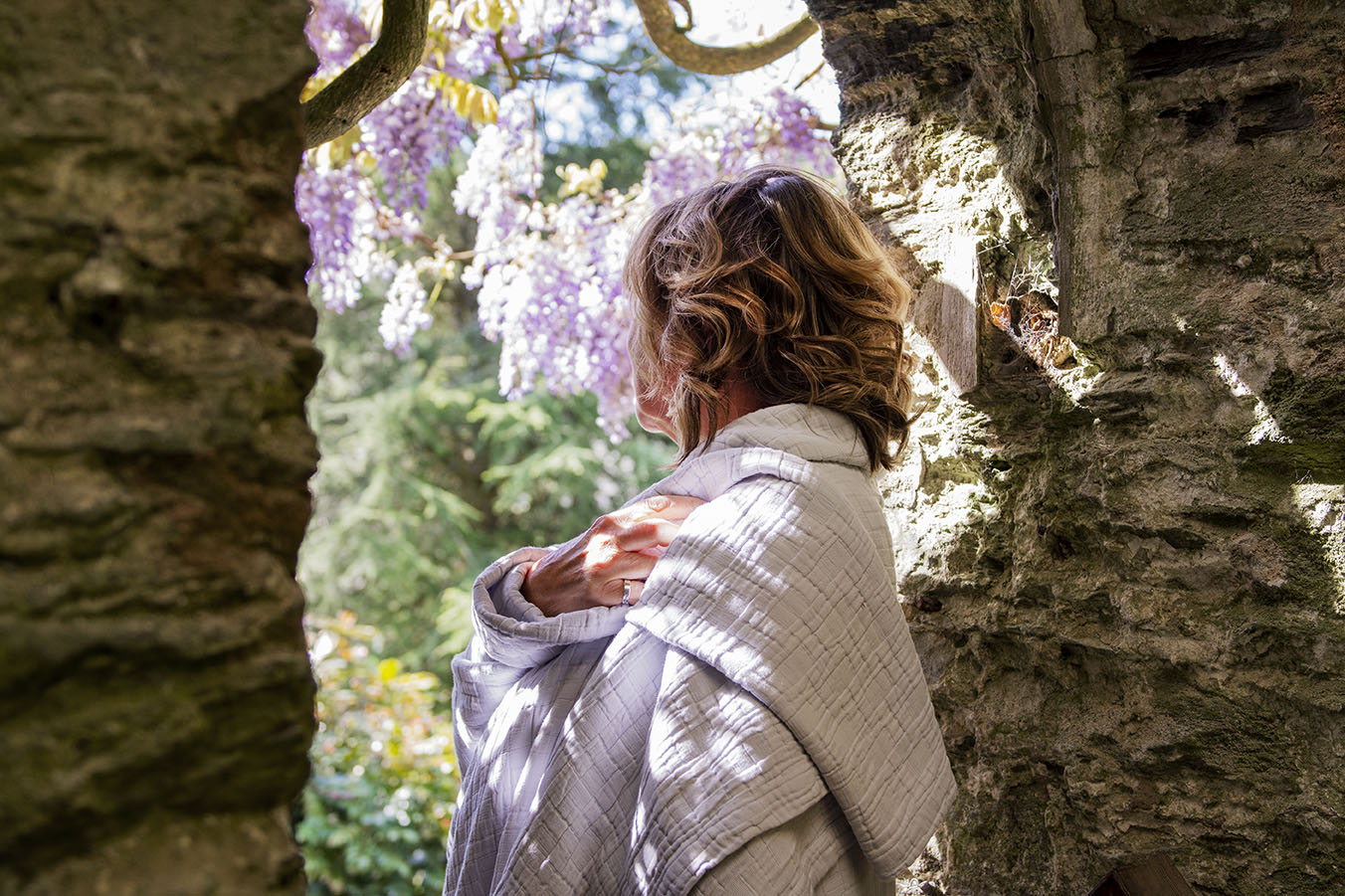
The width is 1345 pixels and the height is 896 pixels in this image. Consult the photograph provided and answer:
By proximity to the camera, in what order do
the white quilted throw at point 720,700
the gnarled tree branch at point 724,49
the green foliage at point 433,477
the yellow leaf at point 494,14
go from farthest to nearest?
the green foliage at point 433,477, the yellow leaf at point 494,14, the gnarled tree branch at point 724,49, the white quilted throw at point 720,700

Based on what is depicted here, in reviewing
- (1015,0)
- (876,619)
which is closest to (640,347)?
(876,619)

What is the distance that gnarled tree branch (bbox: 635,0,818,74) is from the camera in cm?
252

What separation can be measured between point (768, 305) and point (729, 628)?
44 centimetres

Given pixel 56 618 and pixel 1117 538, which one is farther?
pixel 1117 538

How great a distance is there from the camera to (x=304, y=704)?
683 mm

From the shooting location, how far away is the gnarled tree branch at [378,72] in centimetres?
154

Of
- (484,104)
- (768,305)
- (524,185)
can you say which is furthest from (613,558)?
(524,185)

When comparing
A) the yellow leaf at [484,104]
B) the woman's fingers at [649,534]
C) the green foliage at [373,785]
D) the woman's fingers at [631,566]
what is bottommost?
the green foliage at [373,785]

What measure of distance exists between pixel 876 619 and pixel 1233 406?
0.60 meters

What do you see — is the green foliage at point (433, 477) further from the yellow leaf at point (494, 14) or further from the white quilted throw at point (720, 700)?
the white quilted throw at point (720, 700)

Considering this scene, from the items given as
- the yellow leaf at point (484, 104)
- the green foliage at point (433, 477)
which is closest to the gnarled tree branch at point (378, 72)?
the yellow leaf at point (484, 104)

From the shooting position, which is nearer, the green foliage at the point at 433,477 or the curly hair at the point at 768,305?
the curly hair at the point at 768,305

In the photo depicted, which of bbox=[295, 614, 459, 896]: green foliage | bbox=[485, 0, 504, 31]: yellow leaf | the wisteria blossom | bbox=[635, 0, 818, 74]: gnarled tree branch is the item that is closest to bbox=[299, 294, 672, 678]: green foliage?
bbox=[295, 614, 459, 896]: green foliage

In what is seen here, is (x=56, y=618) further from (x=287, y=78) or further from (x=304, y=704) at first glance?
(x=287, y=78)
